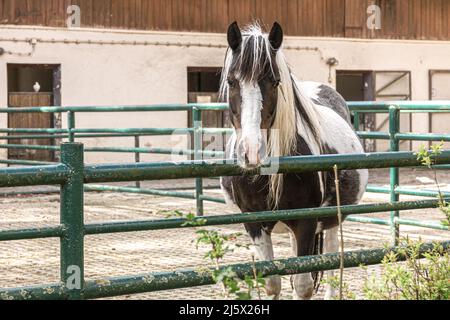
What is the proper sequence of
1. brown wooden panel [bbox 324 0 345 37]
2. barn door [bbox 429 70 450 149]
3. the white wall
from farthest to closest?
barn door [bbox 429 70 450 149], brown wooden panel [bbox 324 0 345 37], the white wall

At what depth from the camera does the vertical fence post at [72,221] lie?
307 centimetres

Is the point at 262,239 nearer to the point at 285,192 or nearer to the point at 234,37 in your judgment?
the point at 285,192

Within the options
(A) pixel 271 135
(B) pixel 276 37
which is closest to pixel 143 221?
(A) pixel 271 135

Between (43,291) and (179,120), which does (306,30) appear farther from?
(43,291)

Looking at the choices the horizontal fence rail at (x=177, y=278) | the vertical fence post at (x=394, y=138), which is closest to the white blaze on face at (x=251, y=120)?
the horizontal fence rail at (x=177, y=278)

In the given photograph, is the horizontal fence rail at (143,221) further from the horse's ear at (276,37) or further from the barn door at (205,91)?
the barn door at (205,91)

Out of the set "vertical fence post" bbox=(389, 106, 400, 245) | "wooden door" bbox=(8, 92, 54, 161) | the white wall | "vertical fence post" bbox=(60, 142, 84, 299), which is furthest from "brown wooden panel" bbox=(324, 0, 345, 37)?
"vertical fence post" bbox=(60, 142, 84, 299)

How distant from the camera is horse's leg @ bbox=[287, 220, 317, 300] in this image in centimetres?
488

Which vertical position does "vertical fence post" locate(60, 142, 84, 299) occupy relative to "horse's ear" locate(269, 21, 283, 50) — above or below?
below

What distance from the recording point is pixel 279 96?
482 centimetres

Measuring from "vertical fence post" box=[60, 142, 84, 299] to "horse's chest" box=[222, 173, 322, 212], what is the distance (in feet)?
6.10

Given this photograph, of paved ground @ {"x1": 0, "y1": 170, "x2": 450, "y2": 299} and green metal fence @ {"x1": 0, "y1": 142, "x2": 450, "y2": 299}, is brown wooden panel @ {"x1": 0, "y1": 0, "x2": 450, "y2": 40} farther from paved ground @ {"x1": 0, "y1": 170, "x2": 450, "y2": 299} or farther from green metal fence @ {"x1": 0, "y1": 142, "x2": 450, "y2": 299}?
green metal fence @ {"x1": 0, "y1": 142, "x2": 450, "y2": 299}
